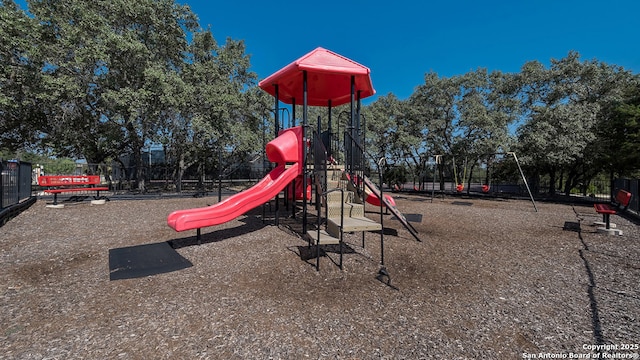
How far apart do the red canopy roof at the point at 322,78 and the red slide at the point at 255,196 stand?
57.8 inches

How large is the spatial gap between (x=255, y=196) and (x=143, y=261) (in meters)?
2.41

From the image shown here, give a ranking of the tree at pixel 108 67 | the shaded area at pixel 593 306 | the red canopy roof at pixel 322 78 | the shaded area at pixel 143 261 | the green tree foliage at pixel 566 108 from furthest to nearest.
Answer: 1. the green tree foliage at pixel 566 108
2. the tree at pixel 108 67
3. the red canopy roof at pixel 322 78
4. the shaded area at pixel 143 261
5. the shaded area at pixel 593 306

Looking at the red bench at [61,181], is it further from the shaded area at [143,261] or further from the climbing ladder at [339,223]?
the climbing ladder at [339,223]

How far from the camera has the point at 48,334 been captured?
286 cm

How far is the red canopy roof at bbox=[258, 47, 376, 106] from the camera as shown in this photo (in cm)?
688

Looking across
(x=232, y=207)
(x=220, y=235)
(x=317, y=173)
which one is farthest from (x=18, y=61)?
(x=317, y=173)

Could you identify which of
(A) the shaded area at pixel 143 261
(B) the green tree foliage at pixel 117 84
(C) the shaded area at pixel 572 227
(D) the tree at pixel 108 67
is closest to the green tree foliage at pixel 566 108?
(C) the shaded area at pixel 572 227

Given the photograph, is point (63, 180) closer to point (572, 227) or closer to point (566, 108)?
point (572, 227)

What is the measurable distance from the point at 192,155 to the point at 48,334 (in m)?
20.4

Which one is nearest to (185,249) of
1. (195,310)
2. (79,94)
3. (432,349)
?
(195,310)

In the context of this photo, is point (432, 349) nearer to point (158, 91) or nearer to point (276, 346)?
point (276, 346)

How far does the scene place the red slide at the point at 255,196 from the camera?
558 centimetres

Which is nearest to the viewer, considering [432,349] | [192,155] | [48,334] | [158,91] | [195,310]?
[432,349]

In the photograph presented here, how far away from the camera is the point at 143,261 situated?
4.98 meters
